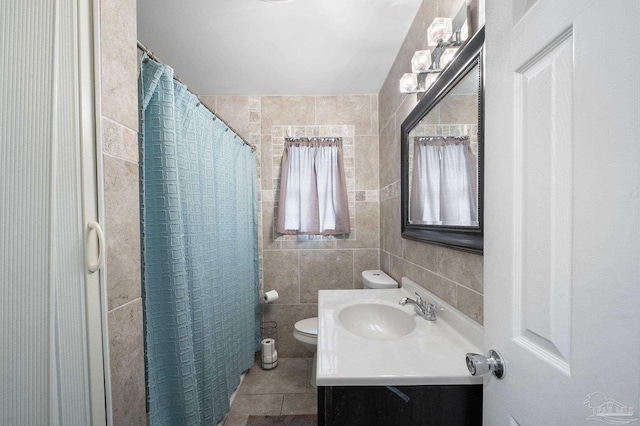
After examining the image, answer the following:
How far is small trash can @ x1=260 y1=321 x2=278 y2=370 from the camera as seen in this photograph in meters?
2.14

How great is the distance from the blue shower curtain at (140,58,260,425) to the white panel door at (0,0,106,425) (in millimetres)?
361

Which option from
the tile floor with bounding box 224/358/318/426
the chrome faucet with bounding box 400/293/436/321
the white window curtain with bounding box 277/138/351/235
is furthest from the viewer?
the white window curtain with bounding box 277/138/351/235

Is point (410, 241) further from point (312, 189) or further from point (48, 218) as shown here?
point (48, 218)

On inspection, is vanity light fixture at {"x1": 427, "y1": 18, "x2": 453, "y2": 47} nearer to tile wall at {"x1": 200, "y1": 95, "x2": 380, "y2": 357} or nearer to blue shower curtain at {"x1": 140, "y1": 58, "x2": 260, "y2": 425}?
blue shower curtain at {"x1": 140, "y1": 58, "x2": 260, "y2": 425}

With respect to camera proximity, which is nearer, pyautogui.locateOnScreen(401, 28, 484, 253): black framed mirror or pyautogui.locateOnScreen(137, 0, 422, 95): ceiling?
pyautogui.locateOnScreen(401, 28, 484, 253): black framed mirror

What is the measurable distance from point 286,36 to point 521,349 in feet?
5.97

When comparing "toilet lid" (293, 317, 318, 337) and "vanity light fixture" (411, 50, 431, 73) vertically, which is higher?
"vanity light fixture" (411, 50, 431, 73)

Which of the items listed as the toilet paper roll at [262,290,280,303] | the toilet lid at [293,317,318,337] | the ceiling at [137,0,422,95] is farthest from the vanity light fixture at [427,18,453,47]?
the toilet paper roll at [262,290,280,303]

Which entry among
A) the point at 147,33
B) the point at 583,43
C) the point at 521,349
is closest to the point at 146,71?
the point at 147,33

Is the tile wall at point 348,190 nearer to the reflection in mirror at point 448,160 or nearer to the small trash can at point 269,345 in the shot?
the small trash can at point 269,345

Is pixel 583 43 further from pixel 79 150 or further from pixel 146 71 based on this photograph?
pixel 146 71

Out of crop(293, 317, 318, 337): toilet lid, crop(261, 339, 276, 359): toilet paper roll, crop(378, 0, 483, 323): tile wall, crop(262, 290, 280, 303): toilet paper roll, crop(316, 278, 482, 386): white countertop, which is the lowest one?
crop(261, 339, 276, 359): toilet paper roll

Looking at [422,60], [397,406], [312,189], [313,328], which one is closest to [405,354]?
[397,406]

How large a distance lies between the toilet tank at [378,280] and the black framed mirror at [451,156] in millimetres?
418
